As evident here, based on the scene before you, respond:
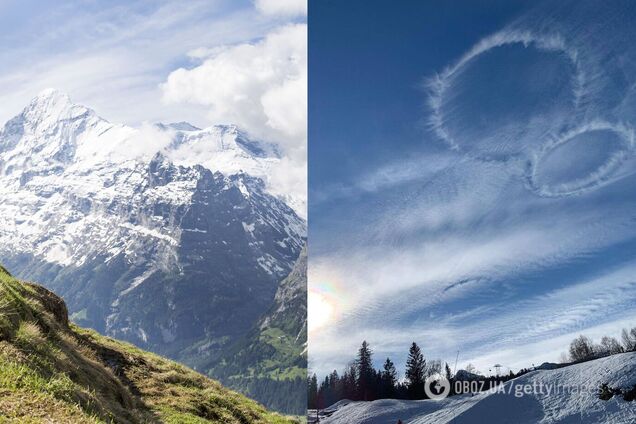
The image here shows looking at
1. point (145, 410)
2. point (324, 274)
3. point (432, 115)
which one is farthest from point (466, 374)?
point (145, 410)

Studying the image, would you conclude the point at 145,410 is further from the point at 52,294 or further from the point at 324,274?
the point at 324,274

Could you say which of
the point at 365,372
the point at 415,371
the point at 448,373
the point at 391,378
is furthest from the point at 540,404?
the point at 365,372

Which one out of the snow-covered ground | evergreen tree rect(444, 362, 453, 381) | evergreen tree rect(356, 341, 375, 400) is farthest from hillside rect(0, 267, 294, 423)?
evergreen tree rect(444, 362, 453, 381)

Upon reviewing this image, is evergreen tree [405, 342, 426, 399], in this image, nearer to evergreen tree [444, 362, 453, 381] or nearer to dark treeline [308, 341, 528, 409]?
dark treeline [308, 341, 528, 409]

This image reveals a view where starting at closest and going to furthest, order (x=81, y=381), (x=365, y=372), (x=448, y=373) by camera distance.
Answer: (x=448, y=373) → (x=365, y=372) → (x=81, y=381)

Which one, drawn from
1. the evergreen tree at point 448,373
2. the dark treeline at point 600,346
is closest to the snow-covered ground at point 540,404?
the dark treeline at point 600,346

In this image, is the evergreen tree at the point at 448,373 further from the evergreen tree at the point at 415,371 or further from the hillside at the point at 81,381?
the hillside at the point at 81,381

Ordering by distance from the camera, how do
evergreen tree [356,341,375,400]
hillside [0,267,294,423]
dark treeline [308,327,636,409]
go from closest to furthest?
hillside [0,267,294,423] → dark treeline [308,327,636,409] → evergreen tree [356,341,375,400]

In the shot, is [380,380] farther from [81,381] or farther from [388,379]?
[81,381]
